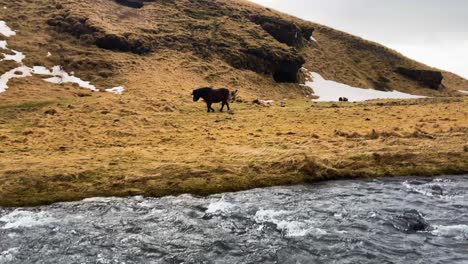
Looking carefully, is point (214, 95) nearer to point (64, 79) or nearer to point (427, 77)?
point (64, 79)

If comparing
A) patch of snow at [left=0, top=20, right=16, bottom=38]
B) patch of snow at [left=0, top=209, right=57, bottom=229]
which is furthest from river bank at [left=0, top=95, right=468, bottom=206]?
patch of snow at [left=0, top=20, right=16, bottom=38]

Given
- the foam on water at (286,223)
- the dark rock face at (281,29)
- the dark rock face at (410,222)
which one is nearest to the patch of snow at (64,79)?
the foam on water at (286,223)

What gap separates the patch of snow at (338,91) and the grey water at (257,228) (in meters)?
56.0

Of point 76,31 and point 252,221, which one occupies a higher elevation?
point 76,31

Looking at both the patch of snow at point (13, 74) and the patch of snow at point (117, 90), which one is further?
the patch of snow at point (117, 90)

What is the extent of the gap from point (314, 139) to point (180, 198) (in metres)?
13.7

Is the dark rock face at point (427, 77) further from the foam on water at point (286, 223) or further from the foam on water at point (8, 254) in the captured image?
the foam on water at point (8, 254)

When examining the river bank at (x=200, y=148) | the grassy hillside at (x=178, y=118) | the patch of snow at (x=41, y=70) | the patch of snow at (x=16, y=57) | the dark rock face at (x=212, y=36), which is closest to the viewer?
the river bank at (x=200, y=148)

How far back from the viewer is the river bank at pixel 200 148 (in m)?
22.0

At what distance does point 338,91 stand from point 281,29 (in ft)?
84.5

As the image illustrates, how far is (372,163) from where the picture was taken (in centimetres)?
2447

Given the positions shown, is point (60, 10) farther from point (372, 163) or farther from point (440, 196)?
point (440, 196)

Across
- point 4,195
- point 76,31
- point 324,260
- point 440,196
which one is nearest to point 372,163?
point 440,196

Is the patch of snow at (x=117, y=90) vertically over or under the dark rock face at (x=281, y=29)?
under
